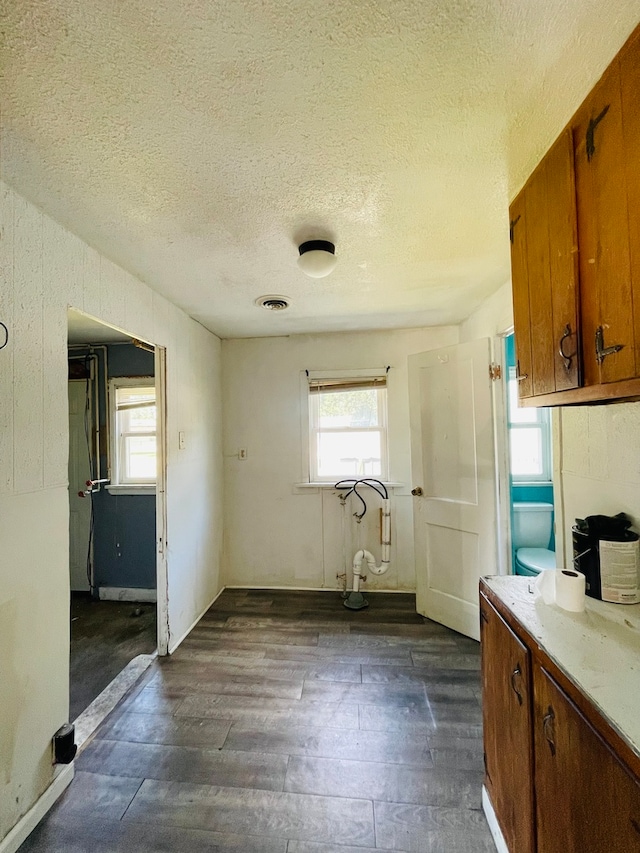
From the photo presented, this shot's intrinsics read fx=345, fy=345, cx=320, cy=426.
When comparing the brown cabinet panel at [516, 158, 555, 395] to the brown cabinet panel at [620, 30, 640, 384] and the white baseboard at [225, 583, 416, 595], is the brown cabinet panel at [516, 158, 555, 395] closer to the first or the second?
the brown cabinet panel at [620, 30, 640, 384]

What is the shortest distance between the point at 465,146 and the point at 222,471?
2.96m

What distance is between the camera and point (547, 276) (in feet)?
3.65

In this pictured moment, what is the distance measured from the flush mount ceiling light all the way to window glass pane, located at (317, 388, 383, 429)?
168 cm

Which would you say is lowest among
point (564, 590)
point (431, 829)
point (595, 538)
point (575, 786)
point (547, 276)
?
point (431, 829)

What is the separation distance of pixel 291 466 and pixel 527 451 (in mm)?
2178

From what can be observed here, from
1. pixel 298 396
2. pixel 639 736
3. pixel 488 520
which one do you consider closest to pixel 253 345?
pixel 298 396

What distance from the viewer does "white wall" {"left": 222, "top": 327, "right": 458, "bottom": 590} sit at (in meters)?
3.16

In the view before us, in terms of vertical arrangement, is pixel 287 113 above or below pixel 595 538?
above

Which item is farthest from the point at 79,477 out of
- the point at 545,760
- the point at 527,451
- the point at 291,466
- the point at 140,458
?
the point at 527,451

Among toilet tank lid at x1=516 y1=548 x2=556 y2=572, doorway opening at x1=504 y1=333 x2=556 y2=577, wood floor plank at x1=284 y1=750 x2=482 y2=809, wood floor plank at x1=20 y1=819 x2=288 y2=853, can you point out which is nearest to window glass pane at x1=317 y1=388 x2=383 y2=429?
doorway opening at x1=504 y1=333 x2=556 y2=577

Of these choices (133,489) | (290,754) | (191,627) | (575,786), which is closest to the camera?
(575,786)

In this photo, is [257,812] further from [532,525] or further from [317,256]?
[532,525]

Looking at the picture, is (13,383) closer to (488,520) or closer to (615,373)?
(615,373)

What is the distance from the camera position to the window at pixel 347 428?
10.6ft
